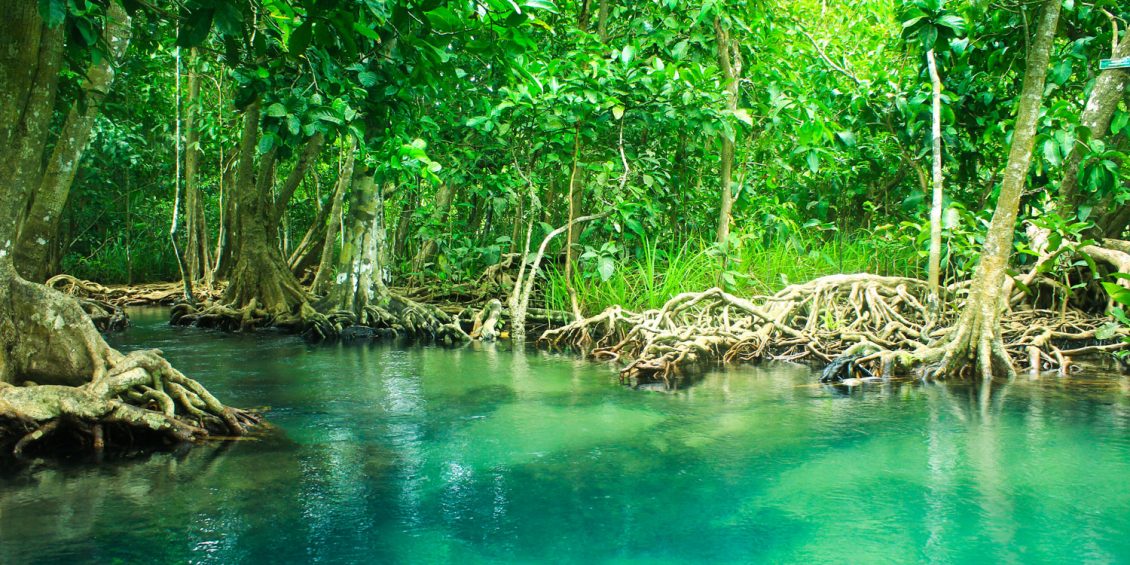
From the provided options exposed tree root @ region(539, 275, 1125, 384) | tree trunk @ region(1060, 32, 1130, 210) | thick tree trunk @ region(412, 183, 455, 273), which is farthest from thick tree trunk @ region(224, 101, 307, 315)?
tree trunk @ region(1060, 32, 1130, 210)

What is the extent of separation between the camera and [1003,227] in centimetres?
659

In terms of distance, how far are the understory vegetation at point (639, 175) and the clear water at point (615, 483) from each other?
0.74 m

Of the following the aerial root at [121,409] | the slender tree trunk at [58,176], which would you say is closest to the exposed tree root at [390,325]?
the slender tree trunk at [58,176]

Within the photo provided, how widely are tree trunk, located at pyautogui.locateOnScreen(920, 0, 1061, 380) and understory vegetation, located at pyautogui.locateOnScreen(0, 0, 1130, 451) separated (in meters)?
0.02

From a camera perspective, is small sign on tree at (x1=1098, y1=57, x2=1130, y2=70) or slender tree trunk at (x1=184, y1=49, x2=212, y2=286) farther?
slender tree trunk at (x1=184, y1=49, x2=212, y2=286)

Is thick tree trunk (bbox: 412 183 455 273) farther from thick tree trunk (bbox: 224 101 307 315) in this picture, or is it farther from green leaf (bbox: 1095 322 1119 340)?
green leaf (bbox: 1095 322 1119 340)

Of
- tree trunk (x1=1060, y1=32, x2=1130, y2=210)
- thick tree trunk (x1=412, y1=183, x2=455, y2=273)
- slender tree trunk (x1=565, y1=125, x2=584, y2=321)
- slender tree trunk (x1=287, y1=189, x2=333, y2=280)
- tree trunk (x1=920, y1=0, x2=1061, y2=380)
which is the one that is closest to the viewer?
tree trunk (x1=920, y1=0, x2=1061, y2=380)

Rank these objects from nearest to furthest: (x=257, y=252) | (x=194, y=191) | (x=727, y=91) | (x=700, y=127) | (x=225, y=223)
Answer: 1. (x=700, y=127)
2. (x=727, y=91)
3. (x=257, y=252)
4. (x=194, y=191)
5. (x=225, y=223)

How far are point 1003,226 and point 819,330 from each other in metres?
2.07

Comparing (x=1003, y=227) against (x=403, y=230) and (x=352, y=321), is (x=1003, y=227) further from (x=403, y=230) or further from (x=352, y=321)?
(x=403, y=230)

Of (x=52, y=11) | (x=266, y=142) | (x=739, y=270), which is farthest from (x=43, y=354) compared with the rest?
(x=739, y=270)

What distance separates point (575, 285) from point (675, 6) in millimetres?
3233

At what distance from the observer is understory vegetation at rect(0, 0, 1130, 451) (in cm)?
457

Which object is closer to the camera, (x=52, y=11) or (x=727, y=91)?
(x=52, y=11)
